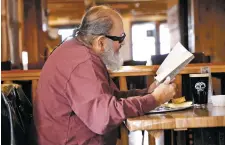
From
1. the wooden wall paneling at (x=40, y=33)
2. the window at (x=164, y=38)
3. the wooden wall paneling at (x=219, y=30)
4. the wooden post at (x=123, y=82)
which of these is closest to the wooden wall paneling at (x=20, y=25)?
the wooden wall paneling at (x=40, y=33)

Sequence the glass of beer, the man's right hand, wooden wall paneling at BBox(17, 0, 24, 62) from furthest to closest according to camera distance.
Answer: wooden wall paneling at BBox(17, 0, 24, 62) → the glass of beer → the man's right hand

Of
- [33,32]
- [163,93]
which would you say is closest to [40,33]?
[33,32]

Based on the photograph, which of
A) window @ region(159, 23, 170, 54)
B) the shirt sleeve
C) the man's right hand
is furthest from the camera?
window @ region(159, 23, 170, 54)

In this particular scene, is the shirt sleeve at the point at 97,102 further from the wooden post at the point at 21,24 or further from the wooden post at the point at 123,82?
the wooden post at the point at 21,24

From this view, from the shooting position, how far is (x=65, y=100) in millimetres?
1571

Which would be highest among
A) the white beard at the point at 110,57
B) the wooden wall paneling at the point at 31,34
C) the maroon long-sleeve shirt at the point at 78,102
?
the wooden wall paneling at the point at 31,34

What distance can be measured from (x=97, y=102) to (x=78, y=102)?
3.6 inches

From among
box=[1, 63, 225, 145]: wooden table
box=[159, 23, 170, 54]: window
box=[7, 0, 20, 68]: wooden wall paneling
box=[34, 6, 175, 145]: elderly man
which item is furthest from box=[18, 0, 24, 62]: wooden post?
box=[34, 6, 175, 145]: elderly man

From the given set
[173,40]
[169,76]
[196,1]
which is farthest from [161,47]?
[169,76]

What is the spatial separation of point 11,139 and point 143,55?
6385 mm

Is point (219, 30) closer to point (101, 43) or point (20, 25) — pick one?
point (20, 25)

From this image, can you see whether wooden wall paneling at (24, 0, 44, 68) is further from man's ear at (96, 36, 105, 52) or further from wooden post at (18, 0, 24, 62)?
man's ear at (96, 36, 105, 52)

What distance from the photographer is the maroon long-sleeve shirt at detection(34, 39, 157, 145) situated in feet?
4.71

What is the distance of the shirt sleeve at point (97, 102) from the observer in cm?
142
